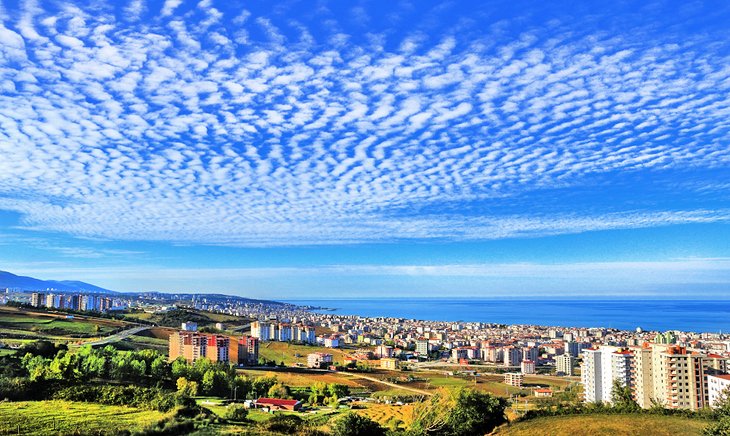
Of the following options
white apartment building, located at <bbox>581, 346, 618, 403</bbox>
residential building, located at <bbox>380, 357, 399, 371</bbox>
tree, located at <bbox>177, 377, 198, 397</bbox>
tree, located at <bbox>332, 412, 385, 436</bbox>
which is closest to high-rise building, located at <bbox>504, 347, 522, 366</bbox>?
residential building, located at <bbox>380, 357, 399, 371</bbox>

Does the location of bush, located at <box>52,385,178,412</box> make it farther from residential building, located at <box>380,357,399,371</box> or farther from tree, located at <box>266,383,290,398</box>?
residential building, located at <box>380,357,399,371</box>

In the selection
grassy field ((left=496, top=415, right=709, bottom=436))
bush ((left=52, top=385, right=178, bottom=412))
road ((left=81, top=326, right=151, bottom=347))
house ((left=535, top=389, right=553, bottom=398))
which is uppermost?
bush ((left=52, top=385, right=178, bottom=412))

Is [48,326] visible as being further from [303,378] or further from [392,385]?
[392,385]

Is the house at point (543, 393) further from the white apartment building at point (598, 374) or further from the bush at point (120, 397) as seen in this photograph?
the bush at point (120, 397)

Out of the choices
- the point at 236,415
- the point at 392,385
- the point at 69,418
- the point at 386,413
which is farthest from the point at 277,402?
the point at 392,385

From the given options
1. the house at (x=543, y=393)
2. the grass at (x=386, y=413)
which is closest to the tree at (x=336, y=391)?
the grass at (x=386, y=413)

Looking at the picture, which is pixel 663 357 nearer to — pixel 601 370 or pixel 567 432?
pixel 601 370
